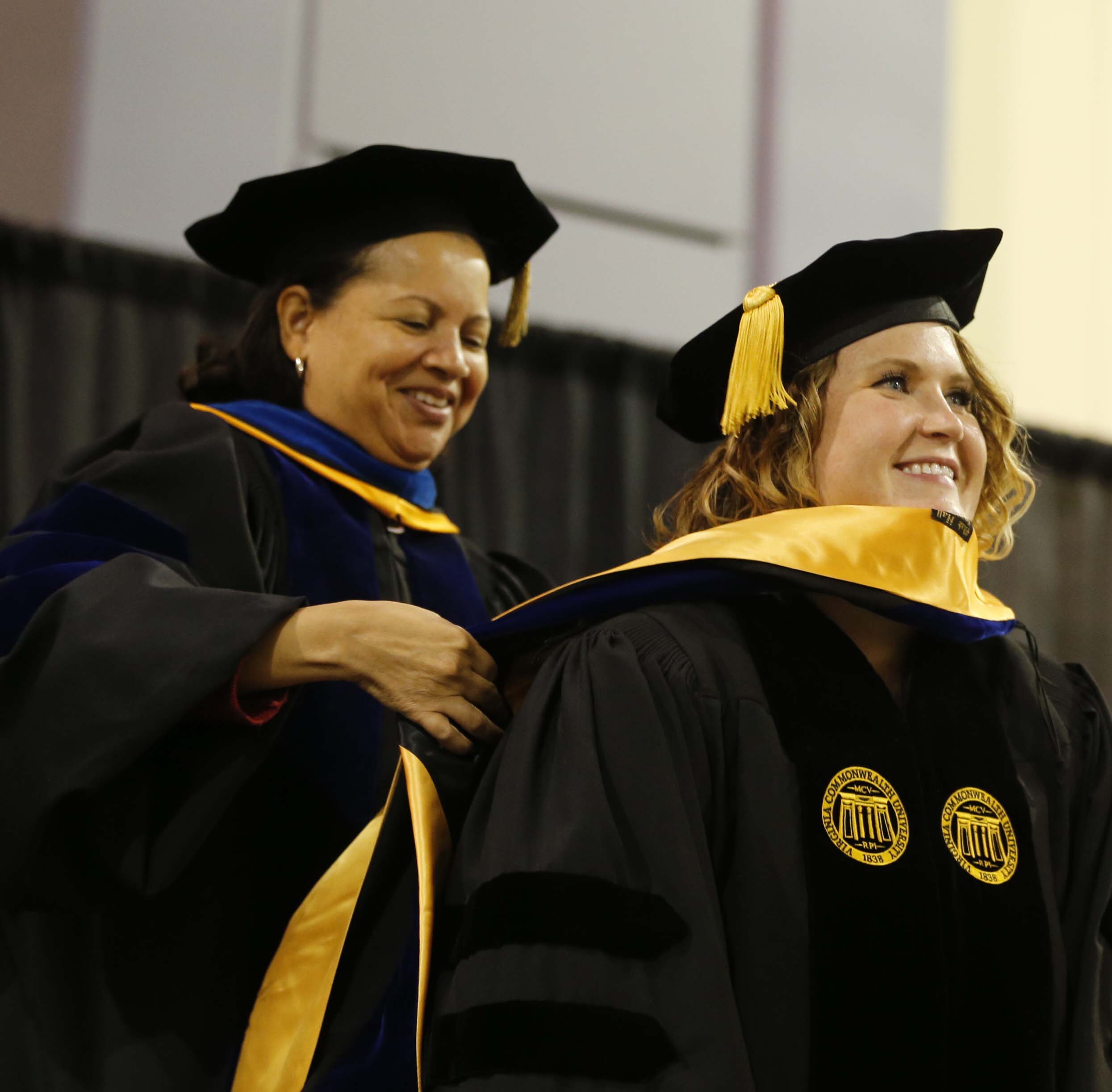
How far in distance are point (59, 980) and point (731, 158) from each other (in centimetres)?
372

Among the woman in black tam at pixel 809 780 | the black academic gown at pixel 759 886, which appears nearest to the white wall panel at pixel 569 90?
the woman in black tam at pixel 809 780

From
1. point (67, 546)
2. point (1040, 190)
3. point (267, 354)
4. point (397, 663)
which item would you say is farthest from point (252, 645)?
point (1040, 190)

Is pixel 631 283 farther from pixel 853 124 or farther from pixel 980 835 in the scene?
pixel 980 835

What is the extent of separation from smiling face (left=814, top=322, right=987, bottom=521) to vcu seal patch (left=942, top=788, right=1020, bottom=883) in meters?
0.37

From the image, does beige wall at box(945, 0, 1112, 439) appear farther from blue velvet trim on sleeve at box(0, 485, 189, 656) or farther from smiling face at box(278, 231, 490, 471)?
blue velvet trim on sleeve at box(0, 485, 189, 656)

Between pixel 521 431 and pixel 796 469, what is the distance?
9.11 feet

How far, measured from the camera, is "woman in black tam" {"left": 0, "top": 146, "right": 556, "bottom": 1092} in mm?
1929

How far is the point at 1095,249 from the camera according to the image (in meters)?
5.62

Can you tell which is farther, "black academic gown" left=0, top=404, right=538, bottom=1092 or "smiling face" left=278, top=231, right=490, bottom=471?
"smiling face" left=278, top=231, right=490, bottom=471

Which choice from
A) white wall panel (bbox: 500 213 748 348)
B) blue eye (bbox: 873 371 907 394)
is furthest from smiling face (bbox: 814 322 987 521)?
white wall panel (bbox: 500 213 748 348)

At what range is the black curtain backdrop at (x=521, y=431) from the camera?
Answer: 3990mm

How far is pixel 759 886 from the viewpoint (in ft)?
5.39

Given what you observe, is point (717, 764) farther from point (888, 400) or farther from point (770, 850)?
point (888, 400)

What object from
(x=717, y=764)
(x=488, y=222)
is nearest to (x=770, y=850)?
(x=717, y=764)
